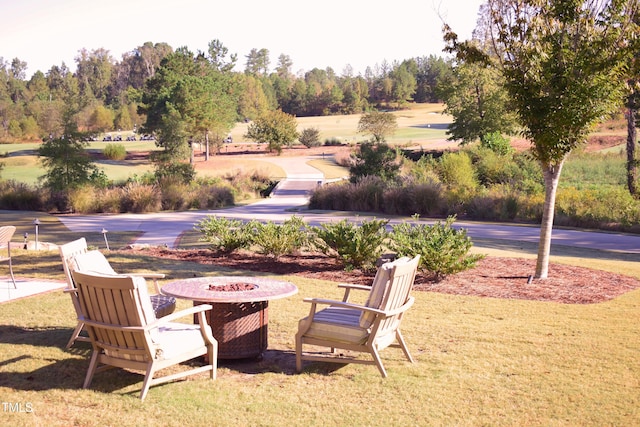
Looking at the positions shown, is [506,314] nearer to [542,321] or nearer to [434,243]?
[542,321]

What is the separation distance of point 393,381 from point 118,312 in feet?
7.97

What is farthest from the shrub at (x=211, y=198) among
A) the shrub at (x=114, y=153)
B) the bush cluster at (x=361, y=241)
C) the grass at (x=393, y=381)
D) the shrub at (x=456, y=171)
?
the shrub at (x=114, y=153)

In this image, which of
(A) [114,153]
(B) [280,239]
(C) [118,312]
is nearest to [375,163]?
(B) [280,239]

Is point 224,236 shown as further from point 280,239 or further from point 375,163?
point 375,163

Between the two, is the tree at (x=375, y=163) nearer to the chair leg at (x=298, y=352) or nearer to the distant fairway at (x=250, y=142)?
the distant fairway at (x=250, y=142)

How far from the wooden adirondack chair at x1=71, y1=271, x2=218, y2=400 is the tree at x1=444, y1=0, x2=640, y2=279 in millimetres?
6865

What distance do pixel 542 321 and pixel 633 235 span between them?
12505 mm

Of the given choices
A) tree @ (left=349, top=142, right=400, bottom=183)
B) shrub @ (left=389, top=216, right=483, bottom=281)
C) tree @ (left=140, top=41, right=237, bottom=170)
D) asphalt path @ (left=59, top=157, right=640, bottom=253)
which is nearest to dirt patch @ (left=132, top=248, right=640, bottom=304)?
shrub @ (left=389, top=216, right=483, bottom=281)

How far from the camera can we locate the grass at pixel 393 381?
201 inches

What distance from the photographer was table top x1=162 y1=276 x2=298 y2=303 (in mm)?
6141

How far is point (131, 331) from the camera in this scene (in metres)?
5.34

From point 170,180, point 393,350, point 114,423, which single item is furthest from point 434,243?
point 170,180

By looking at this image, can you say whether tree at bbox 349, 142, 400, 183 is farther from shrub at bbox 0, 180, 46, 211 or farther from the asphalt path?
shrub at bbox 0, 180, 46, 211

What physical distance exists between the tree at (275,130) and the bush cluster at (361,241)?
57160 mm
